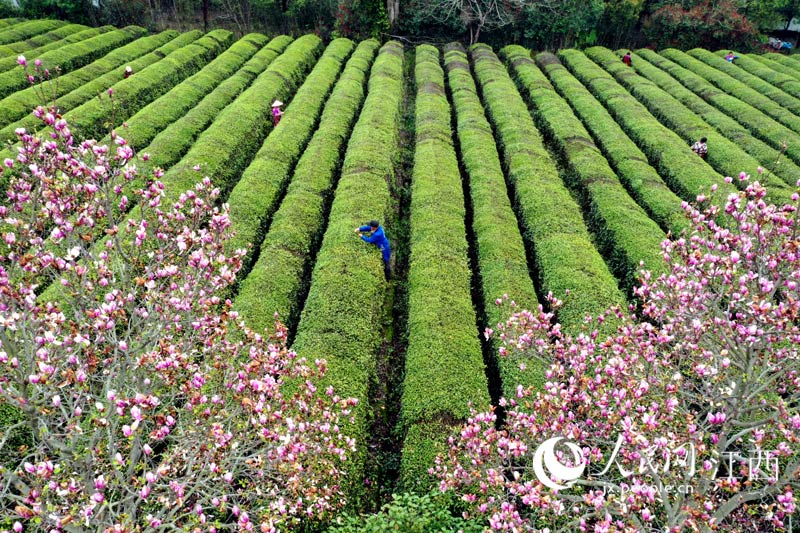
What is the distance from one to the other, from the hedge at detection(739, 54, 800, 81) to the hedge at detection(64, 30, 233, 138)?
42.6 meters

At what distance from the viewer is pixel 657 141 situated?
77.8 ft

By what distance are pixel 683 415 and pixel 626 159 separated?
58.6ft

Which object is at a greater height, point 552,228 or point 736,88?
point 736,88

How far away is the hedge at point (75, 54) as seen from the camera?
28.1m

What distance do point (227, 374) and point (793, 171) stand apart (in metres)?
25.2

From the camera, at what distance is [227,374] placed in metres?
7.11

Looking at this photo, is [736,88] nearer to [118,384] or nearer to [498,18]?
[498,18]

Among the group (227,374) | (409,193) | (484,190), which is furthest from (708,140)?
(227,374)

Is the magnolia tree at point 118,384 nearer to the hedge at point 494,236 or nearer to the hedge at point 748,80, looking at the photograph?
the hedge at point 494,236

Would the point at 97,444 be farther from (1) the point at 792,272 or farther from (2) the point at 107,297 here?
(1) the point at 792,272

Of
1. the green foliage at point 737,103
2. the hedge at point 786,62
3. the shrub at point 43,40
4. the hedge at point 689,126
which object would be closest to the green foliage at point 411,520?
the hedge at point 689,126

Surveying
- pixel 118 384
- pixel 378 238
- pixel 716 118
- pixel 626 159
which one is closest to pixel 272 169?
pixel 378 238

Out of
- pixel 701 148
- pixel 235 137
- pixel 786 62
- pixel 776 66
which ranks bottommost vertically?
pixel 235 137

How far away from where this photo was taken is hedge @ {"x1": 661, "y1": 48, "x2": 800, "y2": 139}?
95.2ft
